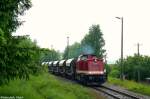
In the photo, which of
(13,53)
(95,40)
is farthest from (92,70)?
(95,40)

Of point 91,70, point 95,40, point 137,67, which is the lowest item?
point 91,70

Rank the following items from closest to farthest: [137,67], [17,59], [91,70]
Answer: [17,59]
[91,70]
[137,67]

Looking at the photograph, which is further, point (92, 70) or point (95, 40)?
point (95, 40)

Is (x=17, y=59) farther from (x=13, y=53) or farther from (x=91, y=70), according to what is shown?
(x=91, y=70)

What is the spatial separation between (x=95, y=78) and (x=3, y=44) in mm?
25810

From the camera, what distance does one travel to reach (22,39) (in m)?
14.7

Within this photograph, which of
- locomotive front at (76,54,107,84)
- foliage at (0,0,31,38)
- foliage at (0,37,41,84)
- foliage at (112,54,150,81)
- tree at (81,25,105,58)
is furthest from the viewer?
tree at (81,25,105,58)

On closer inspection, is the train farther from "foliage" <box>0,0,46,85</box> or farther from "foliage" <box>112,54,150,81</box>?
"foliage" <box>112,54,150,81</box>

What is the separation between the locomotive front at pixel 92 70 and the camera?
3810 centimetres

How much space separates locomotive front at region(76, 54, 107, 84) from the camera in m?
38.1

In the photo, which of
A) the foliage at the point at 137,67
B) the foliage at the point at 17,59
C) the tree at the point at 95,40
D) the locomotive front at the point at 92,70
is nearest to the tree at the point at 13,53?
the foliage at the point at 17,59

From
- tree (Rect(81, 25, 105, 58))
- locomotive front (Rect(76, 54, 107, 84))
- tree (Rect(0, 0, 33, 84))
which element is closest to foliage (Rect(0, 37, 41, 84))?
tree (Rect(0, 0, 33, 84))

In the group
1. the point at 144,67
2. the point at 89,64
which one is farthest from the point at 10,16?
the point at 144,67

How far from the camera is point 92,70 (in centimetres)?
3838
